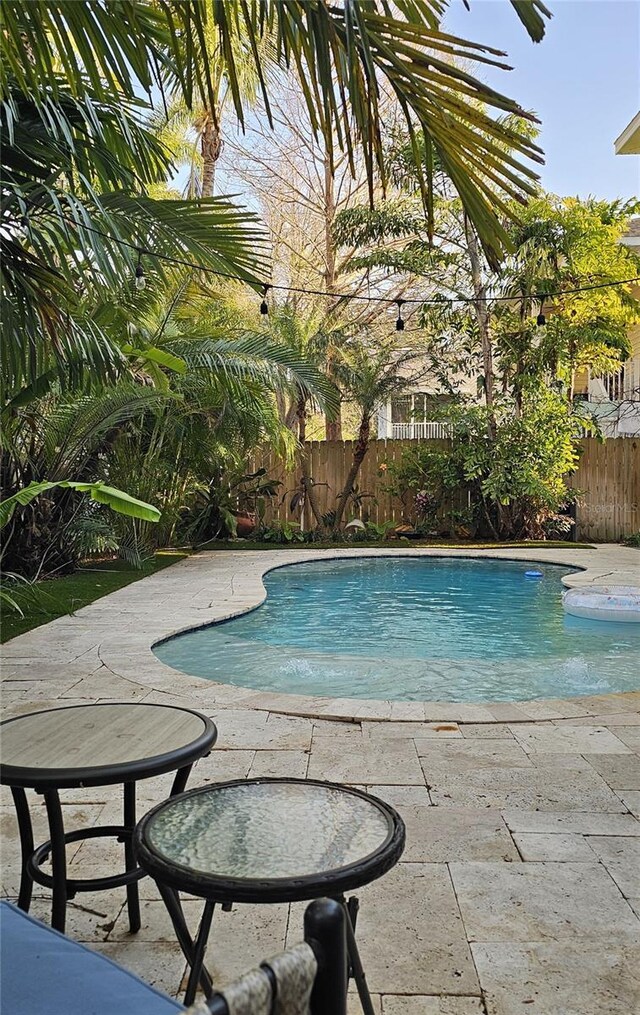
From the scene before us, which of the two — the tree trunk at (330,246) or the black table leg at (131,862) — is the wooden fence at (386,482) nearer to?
the tree trunk at (330,246)

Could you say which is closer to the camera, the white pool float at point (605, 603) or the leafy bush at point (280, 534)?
the white pool float at point (605, 603)

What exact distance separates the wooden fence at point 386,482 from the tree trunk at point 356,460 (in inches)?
13.8

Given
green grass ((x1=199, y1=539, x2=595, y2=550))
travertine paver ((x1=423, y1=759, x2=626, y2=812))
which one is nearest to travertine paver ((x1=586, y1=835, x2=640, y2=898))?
travertine paver ((x1=423, y1=759, x2=626, y2=812))

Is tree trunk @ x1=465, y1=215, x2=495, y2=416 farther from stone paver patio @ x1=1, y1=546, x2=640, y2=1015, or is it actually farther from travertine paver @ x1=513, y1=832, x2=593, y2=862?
travertine paver @ x1=513, y1=832, x2=593, y2=862

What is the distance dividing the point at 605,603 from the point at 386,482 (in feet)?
24.1

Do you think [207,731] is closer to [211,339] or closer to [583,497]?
[211,339]

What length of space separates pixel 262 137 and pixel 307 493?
33.1ft

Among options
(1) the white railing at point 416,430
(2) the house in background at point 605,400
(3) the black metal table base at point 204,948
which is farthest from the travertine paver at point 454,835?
(1) the white railing at point 416,430

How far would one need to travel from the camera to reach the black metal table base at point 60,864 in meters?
2.17

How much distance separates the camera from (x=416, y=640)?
25.5ft

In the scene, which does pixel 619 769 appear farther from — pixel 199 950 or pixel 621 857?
pixel 199 950

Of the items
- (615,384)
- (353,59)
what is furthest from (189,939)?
(615,384)

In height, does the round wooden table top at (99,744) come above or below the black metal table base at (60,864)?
above

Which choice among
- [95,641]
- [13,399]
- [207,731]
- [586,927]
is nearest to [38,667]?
[95,641]
